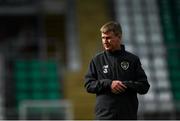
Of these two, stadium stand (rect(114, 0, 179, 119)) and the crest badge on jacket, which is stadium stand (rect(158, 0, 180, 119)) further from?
the crest badge on jacket

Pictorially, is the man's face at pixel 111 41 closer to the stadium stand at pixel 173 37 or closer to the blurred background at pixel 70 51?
the blurred background at pixel 70 51

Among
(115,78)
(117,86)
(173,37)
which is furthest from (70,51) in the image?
(117,86)

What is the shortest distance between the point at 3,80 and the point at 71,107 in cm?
166

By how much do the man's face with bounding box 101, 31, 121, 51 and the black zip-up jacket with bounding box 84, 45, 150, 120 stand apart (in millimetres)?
55

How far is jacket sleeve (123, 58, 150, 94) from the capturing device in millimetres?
4145

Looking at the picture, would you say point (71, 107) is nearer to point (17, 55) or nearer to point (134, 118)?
point (17, 55)

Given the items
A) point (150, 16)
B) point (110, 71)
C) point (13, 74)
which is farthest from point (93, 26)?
point (110, 71)

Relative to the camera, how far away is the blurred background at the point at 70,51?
12195mm

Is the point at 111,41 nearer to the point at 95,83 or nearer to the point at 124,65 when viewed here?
the point at 124,65

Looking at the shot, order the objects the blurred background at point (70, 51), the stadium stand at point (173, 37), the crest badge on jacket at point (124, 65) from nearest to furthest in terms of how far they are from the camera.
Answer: the crest badge on jacket at point (124, 65) < the blurred background at point (70, 51) < the stadium stand at point (173, 37)

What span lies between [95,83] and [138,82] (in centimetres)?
32

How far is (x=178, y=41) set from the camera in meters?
13.4

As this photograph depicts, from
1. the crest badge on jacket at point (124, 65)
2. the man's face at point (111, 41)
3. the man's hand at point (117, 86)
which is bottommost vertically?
the man's hand at point (117, 86)

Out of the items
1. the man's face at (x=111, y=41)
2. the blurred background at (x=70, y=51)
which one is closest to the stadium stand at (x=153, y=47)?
the blurred background at (x=70, y=51)
